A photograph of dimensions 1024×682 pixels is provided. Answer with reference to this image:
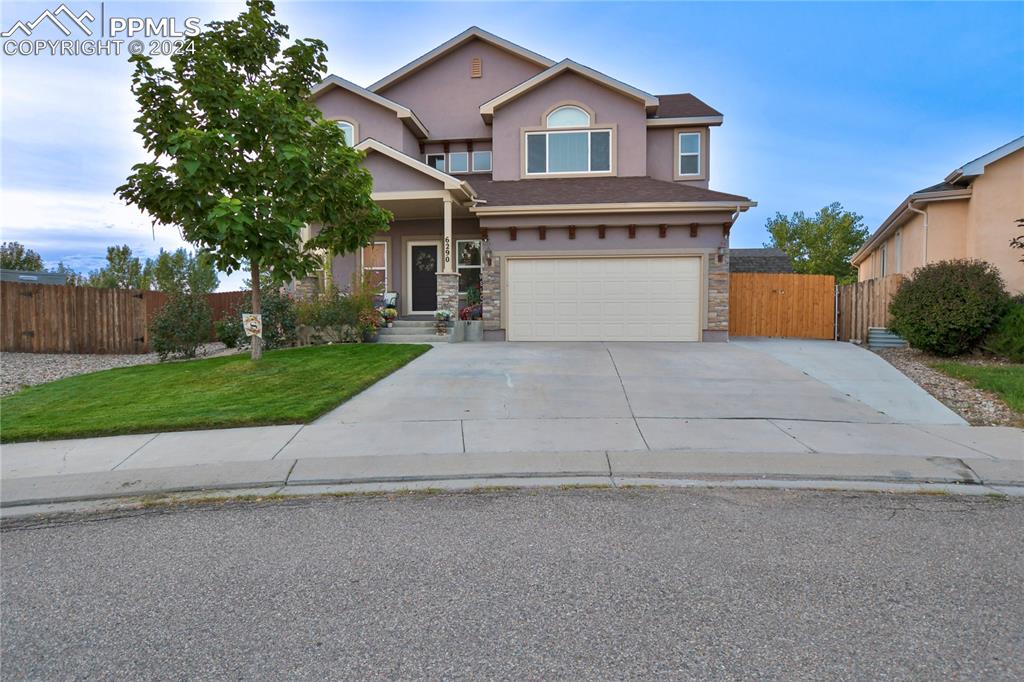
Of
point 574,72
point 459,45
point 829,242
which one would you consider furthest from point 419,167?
point 829,242

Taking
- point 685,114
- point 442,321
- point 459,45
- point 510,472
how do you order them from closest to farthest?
point 510,472 < point 442,321 < point 685,114 < point 459,45

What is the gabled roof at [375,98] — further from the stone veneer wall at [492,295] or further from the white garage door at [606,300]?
the white garage door at [606,300]

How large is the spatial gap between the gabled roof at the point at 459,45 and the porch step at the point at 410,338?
9.34 metres

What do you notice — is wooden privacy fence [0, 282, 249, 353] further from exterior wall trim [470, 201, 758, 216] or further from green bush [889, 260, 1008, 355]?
green bush [889, 260, 1008, 355]

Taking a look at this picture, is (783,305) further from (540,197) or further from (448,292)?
(448,292)

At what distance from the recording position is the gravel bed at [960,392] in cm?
828

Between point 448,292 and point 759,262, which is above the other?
point 759,262

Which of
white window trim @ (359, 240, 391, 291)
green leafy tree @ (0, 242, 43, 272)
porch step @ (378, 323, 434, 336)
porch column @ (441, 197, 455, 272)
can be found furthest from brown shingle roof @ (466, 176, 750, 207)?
green leafy tree @ (0, 242, 43, 272)

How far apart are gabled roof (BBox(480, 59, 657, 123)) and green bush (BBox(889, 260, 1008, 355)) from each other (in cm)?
900

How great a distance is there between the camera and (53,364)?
14.6 metres

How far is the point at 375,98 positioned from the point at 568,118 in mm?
5890

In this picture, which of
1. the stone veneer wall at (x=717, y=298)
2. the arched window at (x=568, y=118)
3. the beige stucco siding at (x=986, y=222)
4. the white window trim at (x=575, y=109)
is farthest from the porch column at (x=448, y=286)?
the beige stucco siding at (x=986, y=222)

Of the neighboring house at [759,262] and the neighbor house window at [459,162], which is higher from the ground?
the neighbor house window at [459,162]

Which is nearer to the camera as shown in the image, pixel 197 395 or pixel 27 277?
pixel 197 395
